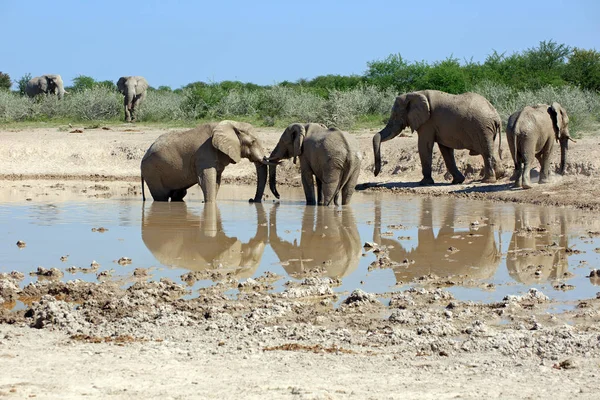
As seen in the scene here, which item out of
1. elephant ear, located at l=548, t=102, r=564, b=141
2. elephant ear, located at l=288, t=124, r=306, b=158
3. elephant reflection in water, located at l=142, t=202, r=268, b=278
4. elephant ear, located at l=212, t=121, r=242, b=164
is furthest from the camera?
elephant ear, located at l=548, t=102, r=564, b=141

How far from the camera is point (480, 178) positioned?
17609 mm

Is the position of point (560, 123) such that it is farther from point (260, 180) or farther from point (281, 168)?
point (281, 168)

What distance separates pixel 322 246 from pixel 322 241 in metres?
0.37

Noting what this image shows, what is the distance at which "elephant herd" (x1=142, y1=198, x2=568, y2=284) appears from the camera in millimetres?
8680

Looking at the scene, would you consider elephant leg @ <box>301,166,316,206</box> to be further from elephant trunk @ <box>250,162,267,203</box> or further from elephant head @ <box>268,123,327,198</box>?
elephant trunk @ <box>250,162,267,203</box>

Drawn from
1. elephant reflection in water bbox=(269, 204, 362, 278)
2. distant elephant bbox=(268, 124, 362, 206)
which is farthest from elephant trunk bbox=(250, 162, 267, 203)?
elephant reflection in water bbox=(269, 204, 362, 278)

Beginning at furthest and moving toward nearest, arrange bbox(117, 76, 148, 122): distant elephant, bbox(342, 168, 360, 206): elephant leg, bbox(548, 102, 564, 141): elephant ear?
bbox(117, 76, 148, 122): distant elephant → bbox(548, 102, 564, 141): elephant ear → bbox(342, 168, 360, 206): elephant leg

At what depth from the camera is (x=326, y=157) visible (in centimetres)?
1370

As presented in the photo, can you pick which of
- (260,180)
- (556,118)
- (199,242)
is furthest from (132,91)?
(199,242)

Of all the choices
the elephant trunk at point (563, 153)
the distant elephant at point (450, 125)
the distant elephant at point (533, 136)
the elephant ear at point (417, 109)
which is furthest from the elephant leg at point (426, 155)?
the elephant trunk at point (563, 153)

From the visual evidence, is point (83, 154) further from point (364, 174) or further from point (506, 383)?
point (506, 383)

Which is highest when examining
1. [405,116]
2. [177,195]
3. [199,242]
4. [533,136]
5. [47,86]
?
[47,86]

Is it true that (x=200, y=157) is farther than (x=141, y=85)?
No

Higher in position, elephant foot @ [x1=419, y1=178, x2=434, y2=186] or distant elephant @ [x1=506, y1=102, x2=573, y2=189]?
distant elephant @ [x1=506, y1=102, x2=573, y2=189]
